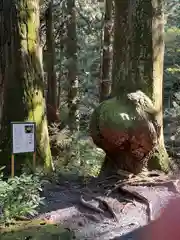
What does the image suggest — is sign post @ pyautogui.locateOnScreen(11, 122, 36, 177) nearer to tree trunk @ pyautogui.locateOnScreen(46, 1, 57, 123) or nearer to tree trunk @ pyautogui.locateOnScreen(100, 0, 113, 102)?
tree trunk @ pyautogui.locateOnScreen(46, 1, 57, 123)

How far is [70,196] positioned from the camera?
7617 millimetres

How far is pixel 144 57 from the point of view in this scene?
8.51m

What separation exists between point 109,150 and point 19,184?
2.41 meters

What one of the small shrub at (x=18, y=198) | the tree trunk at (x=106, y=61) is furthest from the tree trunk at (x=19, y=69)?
the tree trunk at (x=106, y=61)

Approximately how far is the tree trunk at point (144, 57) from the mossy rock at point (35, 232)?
3072 millimetres

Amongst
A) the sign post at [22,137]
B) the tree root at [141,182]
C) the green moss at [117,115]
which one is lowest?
the tree root at [141,182]

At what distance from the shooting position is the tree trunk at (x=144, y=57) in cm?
846

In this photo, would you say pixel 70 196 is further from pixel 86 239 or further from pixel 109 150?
pixel 86 239

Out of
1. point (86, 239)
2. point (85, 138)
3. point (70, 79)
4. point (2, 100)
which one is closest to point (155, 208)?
point (86, 239)

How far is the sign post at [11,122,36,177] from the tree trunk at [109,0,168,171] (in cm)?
209

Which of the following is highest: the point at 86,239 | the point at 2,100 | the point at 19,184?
the point at 2,100

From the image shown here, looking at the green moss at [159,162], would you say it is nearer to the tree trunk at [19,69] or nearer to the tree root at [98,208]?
the tree root at [98,208]

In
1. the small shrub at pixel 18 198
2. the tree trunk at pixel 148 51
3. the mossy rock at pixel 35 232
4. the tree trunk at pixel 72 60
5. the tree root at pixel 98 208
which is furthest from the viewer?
the tree trunk at pixel 72 60

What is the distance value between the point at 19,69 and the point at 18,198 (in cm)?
315
